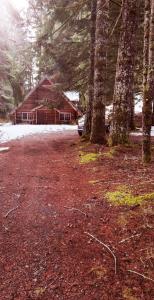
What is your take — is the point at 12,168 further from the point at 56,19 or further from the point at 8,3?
the point at 8,3

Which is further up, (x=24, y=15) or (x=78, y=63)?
(x=24, y=15)

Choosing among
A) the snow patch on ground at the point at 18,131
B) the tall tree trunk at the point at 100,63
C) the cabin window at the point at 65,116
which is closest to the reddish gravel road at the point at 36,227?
the tall tree trunk at the point at 100,63

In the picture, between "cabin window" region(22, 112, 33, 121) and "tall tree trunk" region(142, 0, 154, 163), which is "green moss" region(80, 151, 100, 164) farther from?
"cabin window" region(22, 112, 33, 121)

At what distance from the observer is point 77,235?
5.32 metres

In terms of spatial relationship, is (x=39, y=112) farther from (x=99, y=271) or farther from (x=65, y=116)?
(x=99, y=271)

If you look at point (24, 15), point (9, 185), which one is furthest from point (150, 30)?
point (24, 15)

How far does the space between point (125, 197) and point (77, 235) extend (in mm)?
1781

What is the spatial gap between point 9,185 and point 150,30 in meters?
5.34

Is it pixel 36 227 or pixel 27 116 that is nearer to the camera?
pixel 36 227

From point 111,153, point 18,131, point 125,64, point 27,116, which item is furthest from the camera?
point 27,116

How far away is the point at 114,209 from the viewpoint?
6.27 m

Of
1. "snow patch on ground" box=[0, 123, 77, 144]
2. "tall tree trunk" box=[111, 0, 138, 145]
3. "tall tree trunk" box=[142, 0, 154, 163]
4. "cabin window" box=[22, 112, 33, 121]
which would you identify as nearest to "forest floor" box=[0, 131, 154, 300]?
"tall tree trunk" box=[142, 0, 154, 163]

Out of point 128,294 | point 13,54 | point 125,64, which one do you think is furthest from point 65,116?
point 128,294

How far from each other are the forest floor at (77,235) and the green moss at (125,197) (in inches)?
0.9
